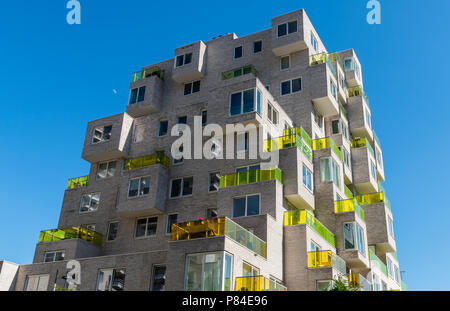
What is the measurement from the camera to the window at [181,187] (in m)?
34.9

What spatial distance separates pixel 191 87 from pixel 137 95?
4.84m

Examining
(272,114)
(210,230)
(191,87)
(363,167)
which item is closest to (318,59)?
(272,114)

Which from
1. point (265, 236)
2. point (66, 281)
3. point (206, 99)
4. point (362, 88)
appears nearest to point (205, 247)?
point (265, 236)

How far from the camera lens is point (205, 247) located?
76.7 feet

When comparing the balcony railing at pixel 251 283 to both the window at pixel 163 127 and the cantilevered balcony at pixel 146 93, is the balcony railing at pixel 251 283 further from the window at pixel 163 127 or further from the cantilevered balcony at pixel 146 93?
the cantilevered balcony at pixel 146 93

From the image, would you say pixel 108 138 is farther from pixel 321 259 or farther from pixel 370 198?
pixel 370 198

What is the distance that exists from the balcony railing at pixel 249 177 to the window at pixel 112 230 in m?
9.98

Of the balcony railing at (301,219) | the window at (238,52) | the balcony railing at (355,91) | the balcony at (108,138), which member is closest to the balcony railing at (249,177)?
the balcony railing at (301,219)

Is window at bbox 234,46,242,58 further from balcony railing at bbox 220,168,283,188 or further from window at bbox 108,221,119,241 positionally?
window at bbox 108,221,119,241

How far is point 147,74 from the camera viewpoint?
1721 inches

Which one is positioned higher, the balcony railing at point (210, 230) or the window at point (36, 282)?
the balcony railing at point (210, 230)

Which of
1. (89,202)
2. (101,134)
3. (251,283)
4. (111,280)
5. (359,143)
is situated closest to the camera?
(251,283)
